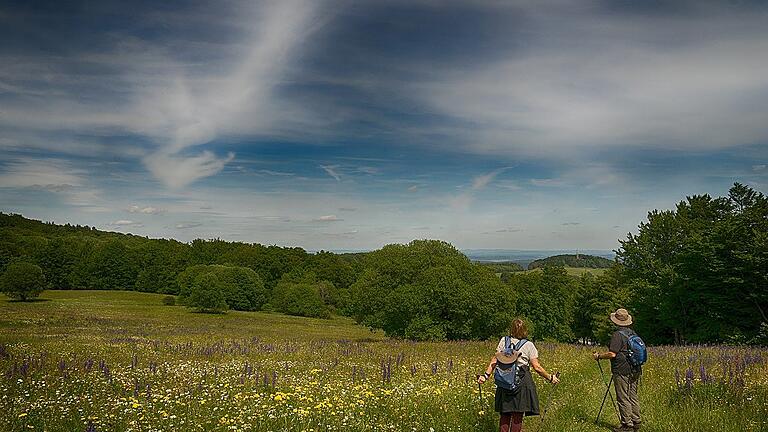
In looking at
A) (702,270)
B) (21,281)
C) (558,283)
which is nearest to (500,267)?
(558,283)

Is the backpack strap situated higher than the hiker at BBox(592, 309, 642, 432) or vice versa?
the backpack strap

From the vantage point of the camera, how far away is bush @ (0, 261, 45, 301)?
51344 mm

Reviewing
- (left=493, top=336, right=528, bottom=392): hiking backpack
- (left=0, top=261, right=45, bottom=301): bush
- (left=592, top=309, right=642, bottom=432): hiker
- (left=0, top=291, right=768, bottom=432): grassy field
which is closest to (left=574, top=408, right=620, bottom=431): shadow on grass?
(left=0, top=291, right=768, bottom=432): grassy field

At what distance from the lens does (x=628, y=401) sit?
9.43 metres

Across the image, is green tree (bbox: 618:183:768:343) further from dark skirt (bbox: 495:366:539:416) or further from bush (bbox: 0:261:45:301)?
bush (bbox: 0:261:45:301)

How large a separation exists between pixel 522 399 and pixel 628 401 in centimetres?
308

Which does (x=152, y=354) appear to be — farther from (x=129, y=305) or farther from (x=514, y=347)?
(x=129, y=305)

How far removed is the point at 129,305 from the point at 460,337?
56687 millimetres

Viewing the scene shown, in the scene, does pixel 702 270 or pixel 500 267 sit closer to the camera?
pixel 702 270

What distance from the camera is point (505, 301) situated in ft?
102

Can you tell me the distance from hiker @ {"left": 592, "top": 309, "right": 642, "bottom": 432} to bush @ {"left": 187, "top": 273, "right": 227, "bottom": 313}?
2914 inches

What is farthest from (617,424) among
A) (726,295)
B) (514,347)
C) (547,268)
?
(547,268)

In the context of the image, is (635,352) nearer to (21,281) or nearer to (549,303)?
(21,281)

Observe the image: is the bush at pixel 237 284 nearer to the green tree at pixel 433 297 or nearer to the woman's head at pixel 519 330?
the green tree at pixel 433 297
